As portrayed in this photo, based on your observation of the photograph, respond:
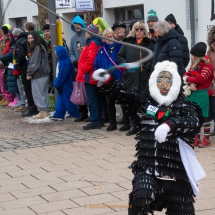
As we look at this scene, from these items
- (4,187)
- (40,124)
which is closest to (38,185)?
(4,187)

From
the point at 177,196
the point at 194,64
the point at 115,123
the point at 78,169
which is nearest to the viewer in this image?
the point at 177,196

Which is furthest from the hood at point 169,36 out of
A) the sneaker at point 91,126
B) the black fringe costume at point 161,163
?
the black fringe costume at point 161,163

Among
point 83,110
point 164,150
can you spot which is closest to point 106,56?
point 83,110

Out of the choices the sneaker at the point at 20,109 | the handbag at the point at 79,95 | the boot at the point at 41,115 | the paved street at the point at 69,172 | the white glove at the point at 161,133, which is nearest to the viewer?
the white glove at the point at 161,133

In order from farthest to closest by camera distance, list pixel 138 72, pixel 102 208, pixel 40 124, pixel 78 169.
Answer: pixel 40 124 → pixel 138 72 → pixel 78 169 → pixel 102 208

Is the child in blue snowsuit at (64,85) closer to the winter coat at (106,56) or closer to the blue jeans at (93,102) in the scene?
the blue jeans at (93,102)

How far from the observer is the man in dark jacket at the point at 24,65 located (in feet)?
39.2

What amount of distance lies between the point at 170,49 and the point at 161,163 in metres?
4.05

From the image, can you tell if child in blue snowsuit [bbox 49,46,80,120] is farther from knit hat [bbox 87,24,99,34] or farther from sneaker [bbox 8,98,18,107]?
sneaker [bbox 8,98,18,107]

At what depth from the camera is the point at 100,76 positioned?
4.41 meters

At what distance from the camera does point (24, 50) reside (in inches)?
471

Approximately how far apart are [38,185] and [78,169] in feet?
2.66

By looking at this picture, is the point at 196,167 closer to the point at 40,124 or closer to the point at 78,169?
the point at 78,169

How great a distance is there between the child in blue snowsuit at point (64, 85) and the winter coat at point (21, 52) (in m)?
1.31
